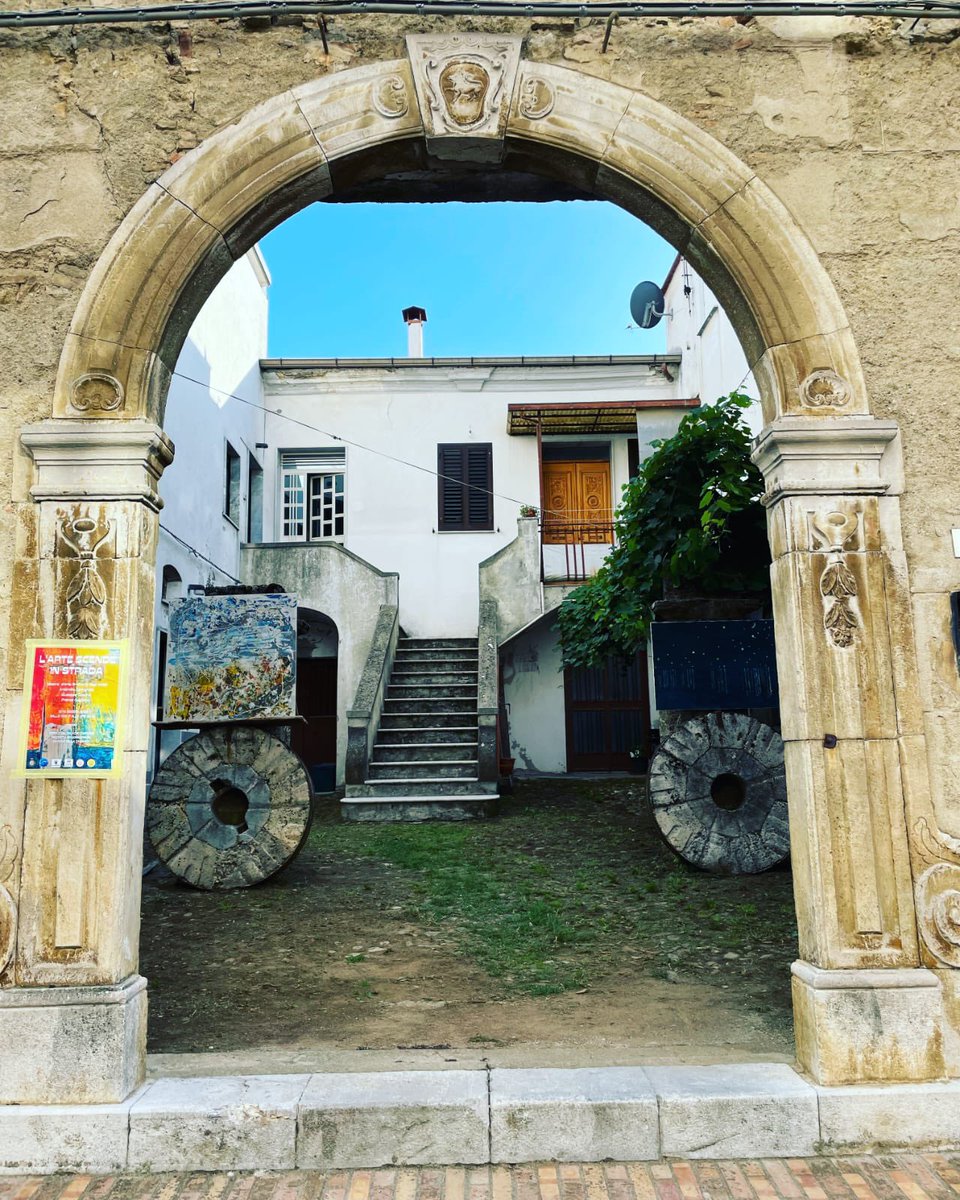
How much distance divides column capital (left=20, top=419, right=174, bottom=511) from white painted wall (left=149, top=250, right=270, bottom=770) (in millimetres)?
7719

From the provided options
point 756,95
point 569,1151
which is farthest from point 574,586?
point 569,1151

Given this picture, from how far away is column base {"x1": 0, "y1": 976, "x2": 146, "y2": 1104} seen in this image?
3.38m

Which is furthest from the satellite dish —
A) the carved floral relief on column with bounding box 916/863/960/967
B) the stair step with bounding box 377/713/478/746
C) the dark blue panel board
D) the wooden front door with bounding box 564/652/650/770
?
the carved floral relief on column with bounding box 916/863/960/967

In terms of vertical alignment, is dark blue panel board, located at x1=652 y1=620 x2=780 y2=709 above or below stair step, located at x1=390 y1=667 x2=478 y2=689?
below

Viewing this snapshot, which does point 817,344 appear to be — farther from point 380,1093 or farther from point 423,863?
point 423,863

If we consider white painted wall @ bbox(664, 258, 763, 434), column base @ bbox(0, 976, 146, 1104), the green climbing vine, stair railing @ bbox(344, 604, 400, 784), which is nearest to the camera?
column base @ bbox(0, 976, 146, 1104)

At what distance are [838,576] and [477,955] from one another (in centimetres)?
344

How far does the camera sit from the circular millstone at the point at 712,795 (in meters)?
7.72

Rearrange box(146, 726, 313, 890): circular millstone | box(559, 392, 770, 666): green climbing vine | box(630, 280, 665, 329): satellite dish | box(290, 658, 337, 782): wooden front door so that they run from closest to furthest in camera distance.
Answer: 1. box(146, 726, 313, 890): circular millstone
2. box(559, 392, 770, 666): green climbing vine
3. box(290, 658, 337, 782): wooden front door
4. box(630, 280, 665, 329): satellite dish

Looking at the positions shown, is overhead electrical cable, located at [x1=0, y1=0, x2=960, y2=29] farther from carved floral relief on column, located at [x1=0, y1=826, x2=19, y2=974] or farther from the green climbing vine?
the green climbing vine

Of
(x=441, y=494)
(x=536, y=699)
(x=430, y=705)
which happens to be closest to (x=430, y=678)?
(x=430, y=705)

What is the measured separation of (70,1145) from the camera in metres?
3.29

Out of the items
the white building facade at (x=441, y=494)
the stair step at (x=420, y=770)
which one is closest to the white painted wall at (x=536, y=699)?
the white building facade at (x=441, y=494)

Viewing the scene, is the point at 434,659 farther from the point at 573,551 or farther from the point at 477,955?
the point at 477,955
